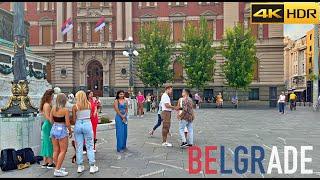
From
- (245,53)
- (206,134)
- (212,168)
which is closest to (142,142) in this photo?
(206,134)

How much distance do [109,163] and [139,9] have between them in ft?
134

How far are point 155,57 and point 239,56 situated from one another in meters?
9.40

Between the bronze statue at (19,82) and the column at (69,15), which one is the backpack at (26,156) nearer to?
the bronze statue at (19,82)

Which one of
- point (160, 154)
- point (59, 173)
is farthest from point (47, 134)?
point (160, 154)

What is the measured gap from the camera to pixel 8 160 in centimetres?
728

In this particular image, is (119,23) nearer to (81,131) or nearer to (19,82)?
(19,82)

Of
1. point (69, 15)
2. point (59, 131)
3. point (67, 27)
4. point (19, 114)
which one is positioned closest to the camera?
point (59, 131)

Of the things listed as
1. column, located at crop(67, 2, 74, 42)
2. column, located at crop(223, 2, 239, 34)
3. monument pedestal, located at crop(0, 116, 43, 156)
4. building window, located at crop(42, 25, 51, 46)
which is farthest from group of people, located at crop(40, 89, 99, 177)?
building window, located at crop(42, 25, 51, 46)

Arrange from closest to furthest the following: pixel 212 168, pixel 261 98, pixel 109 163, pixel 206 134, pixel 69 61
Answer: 1. pixel 212 168
2. pixel 109 163
3. pixel 206 134
4. pixel 261 98
5. pixel 69 61

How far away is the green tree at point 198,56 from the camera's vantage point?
38.4m

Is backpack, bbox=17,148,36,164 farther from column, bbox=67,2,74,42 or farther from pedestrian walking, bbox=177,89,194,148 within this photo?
column, bbox=67,2,74,42

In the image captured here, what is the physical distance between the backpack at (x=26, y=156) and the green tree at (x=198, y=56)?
102 ft

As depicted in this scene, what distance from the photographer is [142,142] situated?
37.1 feet

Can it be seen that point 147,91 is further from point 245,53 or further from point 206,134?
point 206,134
